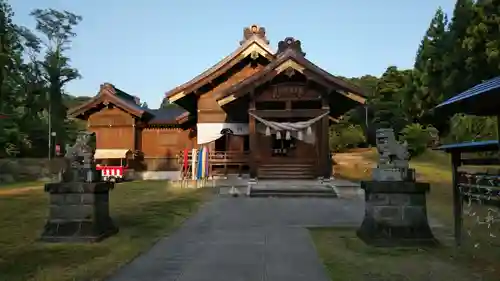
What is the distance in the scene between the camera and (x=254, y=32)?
76.6 feet

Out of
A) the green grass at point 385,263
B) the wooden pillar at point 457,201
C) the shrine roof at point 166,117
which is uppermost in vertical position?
the shrine roof at point 166,117

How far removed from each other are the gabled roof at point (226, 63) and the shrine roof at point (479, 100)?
A: 16.0 m

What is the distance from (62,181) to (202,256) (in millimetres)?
3165

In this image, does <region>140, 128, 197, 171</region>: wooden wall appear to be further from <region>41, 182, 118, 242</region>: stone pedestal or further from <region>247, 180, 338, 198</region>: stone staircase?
<region>41, 182, 118, 242</region>: stone pedestal

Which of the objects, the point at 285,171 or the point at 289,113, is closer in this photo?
the point at 285,171

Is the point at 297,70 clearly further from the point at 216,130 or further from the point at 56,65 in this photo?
the point at 56,65

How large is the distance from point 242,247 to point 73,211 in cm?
307

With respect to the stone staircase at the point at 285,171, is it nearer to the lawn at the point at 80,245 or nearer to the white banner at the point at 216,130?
the white banner at the point at 216,130

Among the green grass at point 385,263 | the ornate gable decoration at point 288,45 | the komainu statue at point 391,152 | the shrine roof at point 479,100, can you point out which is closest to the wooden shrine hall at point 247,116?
the ornate gable decoration at point 288,45

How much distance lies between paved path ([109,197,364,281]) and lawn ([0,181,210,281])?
1.16ft

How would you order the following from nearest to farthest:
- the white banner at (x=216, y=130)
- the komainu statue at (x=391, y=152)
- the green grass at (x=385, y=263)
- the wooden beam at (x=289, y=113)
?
the green grass at (x=385, y=263)
the komainu statue at (x=391, y=152)
the wooden beam at (x=289, y=113)
the white banner at (x=216, y=130)

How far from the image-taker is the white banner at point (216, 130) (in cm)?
2250

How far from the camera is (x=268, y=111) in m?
19.6

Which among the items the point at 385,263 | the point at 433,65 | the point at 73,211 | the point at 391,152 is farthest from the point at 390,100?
the point at 73,211
